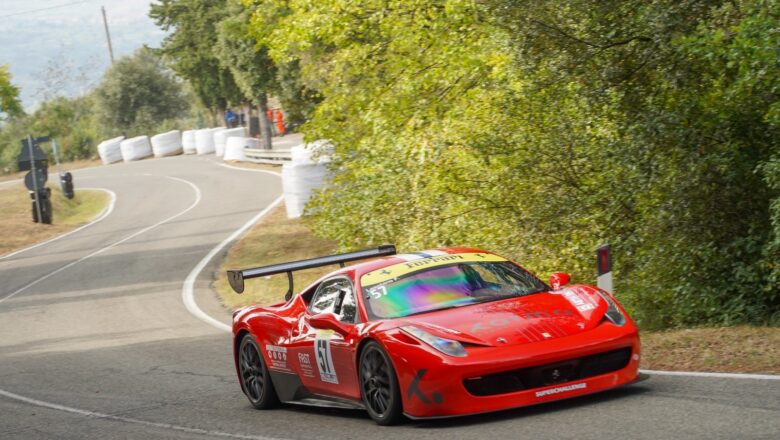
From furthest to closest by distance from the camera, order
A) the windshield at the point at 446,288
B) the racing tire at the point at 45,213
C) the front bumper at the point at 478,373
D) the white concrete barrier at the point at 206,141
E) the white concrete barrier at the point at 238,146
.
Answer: the white concrete barrier at the point at 206,141, the white concrete barrier at the point at 238,146, the racing tire at the point at 45,213, the windshield at the point at 446,288, the front bumper at the point at 478,373

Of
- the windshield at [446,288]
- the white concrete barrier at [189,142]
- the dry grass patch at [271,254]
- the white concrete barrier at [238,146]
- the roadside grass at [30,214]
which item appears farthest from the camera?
the white concrete barrier at [189,142]

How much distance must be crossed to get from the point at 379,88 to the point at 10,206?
30.0 metres

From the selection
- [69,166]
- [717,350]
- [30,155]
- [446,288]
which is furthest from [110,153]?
[446,288]

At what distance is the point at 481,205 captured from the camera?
15.6m

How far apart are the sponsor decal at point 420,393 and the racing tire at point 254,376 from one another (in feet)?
8.92

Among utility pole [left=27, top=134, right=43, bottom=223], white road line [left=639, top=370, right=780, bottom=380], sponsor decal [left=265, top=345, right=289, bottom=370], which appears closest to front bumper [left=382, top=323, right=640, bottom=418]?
white road line [left=639, top=370, right=780, bottom=380]

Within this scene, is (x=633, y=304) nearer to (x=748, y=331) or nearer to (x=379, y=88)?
(x=748, y=331)

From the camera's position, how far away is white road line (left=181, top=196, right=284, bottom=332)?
18.2 metres

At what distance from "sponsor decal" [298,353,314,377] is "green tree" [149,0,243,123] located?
47.0 m

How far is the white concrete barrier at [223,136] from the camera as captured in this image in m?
60.6

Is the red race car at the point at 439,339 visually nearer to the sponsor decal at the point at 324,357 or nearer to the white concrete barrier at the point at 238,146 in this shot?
the sponsor decal at the point at 324,357

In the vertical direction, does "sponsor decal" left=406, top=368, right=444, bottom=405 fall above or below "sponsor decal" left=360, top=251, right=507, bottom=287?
below

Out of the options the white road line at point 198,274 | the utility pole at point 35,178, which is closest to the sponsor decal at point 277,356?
the white road line at point 198,274

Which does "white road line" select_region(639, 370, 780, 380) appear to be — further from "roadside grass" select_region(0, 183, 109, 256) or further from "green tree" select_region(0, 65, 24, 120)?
"green tree" select_region(0, 65, 24, 120)
